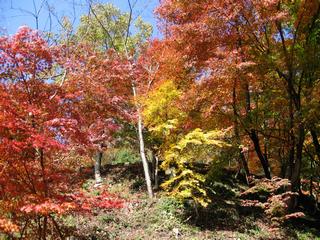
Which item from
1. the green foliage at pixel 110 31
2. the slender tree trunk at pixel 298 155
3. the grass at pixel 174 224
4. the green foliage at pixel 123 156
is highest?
the green foliage at pixel 110 31

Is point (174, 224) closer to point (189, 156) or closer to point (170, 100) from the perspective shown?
point (189, 156)

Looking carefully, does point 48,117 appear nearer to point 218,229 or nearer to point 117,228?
point 117,228

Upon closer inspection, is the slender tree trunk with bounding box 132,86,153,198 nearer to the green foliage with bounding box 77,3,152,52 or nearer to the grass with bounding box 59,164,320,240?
the grass with bounding box 59,164,320,240

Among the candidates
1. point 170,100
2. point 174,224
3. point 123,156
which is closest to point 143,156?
point 170,100

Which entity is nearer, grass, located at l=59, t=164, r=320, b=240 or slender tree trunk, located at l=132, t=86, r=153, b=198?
grass, located at l=59, t=164, r=320, b=240

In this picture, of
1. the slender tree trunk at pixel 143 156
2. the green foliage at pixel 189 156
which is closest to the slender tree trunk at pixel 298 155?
the green foliage at pixel 189 156

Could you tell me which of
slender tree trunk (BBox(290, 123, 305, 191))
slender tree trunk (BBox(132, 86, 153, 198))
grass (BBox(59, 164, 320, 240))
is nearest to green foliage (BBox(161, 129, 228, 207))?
grass (BBox(59, 164, 320, 240))

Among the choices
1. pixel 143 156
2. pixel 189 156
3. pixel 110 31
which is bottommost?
pixel 189 156

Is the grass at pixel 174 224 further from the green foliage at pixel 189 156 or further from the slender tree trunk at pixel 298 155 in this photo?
the slender tree trunk at pixel 298 155

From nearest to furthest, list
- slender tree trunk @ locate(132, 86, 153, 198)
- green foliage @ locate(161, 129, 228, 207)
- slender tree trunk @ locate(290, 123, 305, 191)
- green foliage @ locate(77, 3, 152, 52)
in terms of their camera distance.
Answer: green foliage @ locate(161, 129, 228, 207) → slender tree trunk @ locate(290, 123, 305, 191) → slender tree trunk @ locate(132, 86, 153, 198) → green foliage @ locate(77, 3, 152, 52)

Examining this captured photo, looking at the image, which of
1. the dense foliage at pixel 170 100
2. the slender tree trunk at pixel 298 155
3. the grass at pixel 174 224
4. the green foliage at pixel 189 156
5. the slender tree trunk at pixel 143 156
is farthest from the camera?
the slender tree trunk at pixel 143 156

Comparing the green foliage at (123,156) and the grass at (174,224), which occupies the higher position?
the green foliage at (123,156)

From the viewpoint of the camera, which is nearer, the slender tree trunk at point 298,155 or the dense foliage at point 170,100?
the dense foliage at point 170,100

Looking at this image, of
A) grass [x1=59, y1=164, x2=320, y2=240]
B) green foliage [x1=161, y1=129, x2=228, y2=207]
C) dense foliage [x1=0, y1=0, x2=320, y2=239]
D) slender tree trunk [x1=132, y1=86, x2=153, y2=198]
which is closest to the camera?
dense foliage [x1=0, y1=0, x2=320, y2=239]
